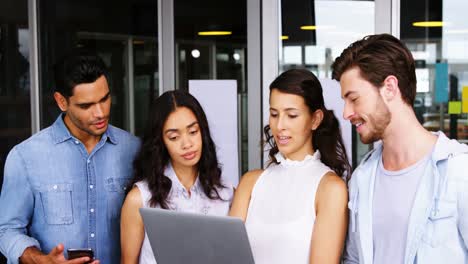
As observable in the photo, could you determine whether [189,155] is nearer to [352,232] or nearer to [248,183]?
[248,183]

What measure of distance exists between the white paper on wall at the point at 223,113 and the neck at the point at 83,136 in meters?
1.72

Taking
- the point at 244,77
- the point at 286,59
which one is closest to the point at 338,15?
the point at 286,59

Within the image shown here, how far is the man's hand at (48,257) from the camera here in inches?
82.3

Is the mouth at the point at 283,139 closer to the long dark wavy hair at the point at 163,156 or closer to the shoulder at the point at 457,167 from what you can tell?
the long dark wavy hair at the point at 163,156

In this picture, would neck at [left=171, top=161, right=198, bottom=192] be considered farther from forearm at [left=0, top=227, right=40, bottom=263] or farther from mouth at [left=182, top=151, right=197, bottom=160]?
forearm at [left=0, top=227, right=40, bottom=263]

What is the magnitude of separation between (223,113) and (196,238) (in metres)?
2.42

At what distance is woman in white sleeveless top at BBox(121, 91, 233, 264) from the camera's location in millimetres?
2209

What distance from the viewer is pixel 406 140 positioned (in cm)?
182

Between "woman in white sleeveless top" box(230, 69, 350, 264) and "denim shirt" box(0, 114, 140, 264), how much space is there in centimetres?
59

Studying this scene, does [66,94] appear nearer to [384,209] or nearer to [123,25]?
[384,209]

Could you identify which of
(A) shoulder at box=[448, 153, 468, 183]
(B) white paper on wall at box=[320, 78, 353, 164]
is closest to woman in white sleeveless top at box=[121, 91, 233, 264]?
(A) shoulder at box=[448, 153, 468, 183]

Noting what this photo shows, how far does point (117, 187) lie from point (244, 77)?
2.09 meters

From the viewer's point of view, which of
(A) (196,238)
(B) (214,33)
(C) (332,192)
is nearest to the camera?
(A) (196,238)

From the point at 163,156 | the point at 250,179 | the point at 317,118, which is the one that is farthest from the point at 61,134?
the point at 317,118
